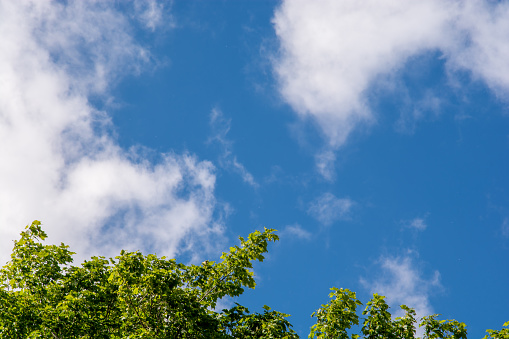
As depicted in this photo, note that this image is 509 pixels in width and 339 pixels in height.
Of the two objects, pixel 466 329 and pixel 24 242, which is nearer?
pixel 466 329

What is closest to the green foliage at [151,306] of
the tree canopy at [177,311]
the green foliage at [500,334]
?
the tree canopy at [177,311]

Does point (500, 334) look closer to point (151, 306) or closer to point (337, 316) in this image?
point (337, 316)

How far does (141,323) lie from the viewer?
18703 millimetres

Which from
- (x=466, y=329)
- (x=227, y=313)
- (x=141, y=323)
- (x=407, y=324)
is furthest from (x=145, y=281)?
(x=466, y=329)

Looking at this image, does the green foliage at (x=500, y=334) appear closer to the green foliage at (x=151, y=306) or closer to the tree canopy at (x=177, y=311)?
the tree canopy at (x=177, y=311)

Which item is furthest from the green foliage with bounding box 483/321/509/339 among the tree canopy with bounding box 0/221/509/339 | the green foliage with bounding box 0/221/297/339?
the green foliage with bounding box 0/221/297/339

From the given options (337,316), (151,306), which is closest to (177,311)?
(151,306)

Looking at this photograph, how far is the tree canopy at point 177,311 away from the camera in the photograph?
18141 mm

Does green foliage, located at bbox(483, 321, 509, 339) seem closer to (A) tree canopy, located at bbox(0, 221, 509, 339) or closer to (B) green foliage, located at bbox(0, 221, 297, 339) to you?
(A) tree canopy, located at bbox(0, 221, 509, 339)

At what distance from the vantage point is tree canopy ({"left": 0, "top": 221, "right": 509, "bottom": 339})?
18.1 m

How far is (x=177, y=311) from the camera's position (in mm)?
18656

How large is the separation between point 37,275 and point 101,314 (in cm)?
412

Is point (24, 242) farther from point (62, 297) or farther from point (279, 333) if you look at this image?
point (279, 333)

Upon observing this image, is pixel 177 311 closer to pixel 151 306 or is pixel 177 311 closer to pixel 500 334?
pixel 151 306
